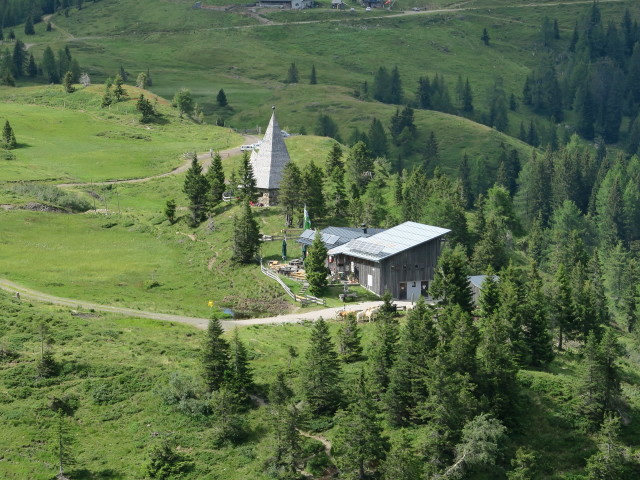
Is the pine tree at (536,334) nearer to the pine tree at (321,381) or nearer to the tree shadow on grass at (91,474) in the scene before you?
the pine tree at (321,381)

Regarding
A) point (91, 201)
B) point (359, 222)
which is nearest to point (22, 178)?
point (91, 201)

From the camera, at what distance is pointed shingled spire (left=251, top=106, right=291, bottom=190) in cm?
12519

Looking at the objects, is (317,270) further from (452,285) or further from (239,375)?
(239,375)

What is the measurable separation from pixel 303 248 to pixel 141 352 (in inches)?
1224

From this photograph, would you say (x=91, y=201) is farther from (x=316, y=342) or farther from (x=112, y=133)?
(x=316, y=342)

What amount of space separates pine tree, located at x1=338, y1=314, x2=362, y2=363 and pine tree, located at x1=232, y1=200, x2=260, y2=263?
3125 centimetres

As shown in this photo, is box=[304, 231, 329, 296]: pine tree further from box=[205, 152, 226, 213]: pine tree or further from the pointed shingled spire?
box=[205, 152, 226, 213]: pine tree

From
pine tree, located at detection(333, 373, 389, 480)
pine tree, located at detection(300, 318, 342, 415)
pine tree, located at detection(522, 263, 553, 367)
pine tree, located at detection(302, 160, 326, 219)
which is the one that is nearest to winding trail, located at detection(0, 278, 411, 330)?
pine tree, located at detection(522, 263, 553, 367)

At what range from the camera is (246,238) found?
107 m

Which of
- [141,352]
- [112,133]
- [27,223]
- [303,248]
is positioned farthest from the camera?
[112,133]

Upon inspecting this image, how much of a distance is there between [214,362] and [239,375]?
2.11 meters

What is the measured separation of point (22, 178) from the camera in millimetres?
152000

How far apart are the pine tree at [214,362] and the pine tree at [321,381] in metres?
6.12

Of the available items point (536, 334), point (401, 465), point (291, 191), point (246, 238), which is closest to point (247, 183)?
point (291, 191)
